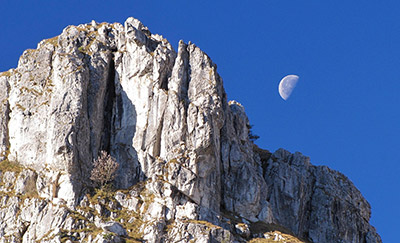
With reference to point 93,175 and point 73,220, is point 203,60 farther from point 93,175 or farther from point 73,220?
point 73,220

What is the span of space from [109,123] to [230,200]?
26535 millimetres

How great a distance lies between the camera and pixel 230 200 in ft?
527

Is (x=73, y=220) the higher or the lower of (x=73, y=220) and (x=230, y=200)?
the lower

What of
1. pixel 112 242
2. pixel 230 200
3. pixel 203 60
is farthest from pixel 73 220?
pixel 203 60

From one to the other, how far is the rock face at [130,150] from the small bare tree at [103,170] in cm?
201

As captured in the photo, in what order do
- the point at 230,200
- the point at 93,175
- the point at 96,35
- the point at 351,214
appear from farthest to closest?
the point at 351,214 < the point at 96,35 < the point at 230,200 < the point at 93,175

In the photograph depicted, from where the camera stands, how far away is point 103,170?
148 meters

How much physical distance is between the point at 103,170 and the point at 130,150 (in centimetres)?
996

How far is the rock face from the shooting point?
14100 centimetres

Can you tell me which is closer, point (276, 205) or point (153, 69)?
point (153, 69)

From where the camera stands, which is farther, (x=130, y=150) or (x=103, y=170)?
(x=130, y=150)

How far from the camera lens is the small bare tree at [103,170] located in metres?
148

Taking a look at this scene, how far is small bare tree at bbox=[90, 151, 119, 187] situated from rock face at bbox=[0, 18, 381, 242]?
6.60ft

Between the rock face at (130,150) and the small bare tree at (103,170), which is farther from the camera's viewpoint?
the small bare tree at (103,170)
